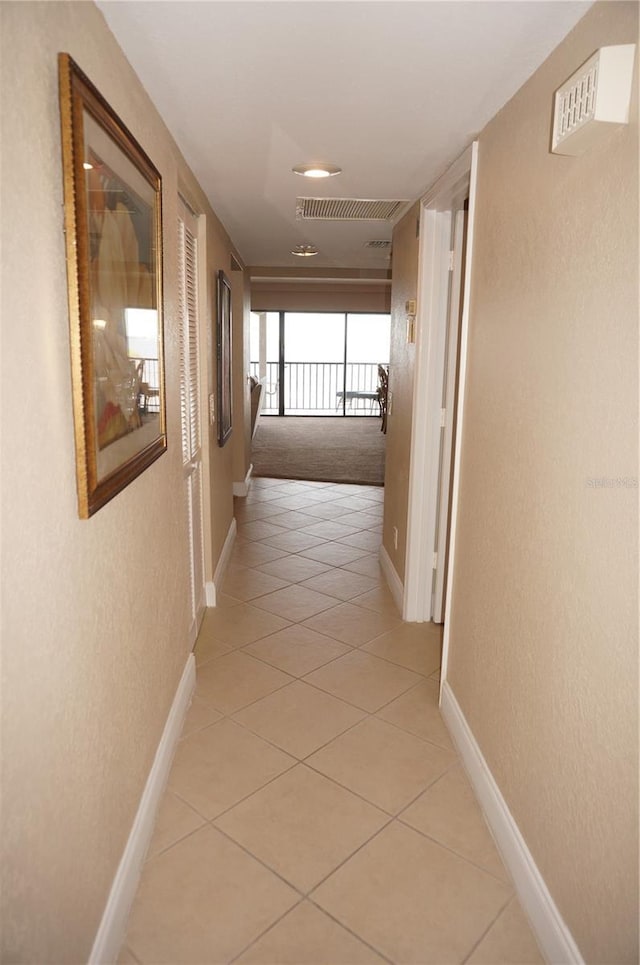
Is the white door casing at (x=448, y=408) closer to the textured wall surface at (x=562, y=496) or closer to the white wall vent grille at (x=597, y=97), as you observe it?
the textured wall surface at (x=562, y=496)

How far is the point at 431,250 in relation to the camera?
312 cm

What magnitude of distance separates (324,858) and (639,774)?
1072 millimetres

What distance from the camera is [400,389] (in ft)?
12.7

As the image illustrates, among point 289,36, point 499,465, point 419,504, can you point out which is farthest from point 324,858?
point 289,36

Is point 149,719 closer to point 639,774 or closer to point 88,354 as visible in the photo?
point 88,354

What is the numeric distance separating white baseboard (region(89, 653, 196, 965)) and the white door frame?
4.77 ft

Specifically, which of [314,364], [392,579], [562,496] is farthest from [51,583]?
[314,364]

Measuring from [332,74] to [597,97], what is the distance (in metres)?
0.83

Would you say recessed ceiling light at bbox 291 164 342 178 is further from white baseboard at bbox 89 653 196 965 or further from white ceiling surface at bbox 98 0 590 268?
white baseboard at bbox 89 653 196 965

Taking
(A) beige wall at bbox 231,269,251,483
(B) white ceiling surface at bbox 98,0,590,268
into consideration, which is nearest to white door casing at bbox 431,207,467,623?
(B) white ceiling surface at bbox 98,0,590,268

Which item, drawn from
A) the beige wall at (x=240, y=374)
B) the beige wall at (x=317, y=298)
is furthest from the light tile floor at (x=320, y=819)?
the beige wall at (x=317, y=298)

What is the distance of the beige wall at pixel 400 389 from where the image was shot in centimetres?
354

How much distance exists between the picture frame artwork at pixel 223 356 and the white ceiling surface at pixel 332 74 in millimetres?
986

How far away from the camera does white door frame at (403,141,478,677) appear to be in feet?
10.2
